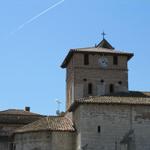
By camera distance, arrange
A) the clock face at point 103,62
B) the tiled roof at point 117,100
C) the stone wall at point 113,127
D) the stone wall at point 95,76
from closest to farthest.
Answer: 1. the stone wall at point 113,127
2. the tiled roof at point 117,100
3. the stone wall at point 95,76
4. the clock face at point 103,62

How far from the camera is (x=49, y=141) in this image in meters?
39.2

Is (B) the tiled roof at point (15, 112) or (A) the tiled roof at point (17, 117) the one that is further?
(B) the tiled roof at point (15, 112)

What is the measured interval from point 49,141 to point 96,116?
404cm

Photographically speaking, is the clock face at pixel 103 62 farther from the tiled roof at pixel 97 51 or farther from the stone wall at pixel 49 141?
the stone wall at pixel 49 141

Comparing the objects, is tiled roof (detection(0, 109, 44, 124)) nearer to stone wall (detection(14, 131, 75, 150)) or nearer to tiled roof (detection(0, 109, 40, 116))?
tiled roof (detection(0, 109, 40, 116))

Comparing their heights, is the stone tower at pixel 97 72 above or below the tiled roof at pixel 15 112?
above

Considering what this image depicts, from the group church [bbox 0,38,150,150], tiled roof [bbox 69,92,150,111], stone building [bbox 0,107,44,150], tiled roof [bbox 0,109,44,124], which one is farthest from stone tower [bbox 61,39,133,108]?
tiled roof [bbox 0,109,44,124]

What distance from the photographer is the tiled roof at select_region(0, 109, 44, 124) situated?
5491 centimetres

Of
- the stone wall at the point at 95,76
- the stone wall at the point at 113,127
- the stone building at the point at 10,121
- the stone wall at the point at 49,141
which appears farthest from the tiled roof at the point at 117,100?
the stone building at the point at 10,121

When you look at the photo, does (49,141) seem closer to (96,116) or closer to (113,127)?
(96,116)

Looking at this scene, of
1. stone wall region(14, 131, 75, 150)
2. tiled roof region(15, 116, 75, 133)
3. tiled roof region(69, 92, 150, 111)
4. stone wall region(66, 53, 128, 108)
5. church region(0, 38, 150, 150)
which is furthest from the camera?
stone wall region(66, 53, 128, 108)

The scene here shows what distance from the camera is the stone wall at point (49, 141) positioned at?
3919cm

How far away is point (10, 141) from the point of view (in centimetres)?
5072

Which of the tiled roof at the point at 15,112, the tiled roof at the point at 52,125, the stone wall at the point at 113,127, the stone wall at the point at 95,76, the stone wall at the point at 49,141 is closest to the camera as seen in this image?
the stone wall at the point at 113,127
